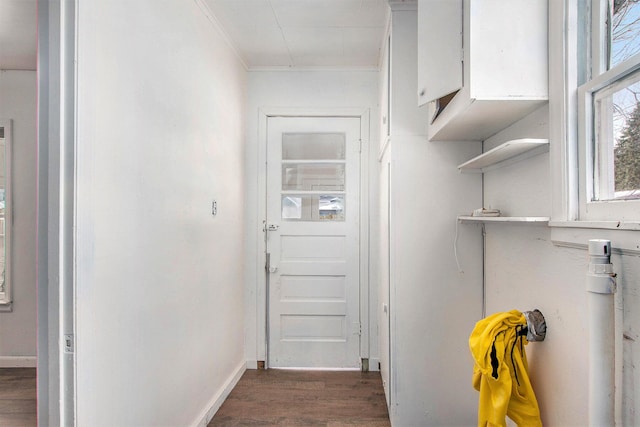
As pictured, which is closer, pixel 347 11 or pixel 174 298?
pixel 174 298

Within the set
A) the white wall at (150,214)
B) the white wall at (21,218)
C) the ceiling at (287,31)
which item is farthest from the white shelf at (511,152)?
the white wall at (21,218)

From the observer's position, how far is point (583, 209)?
1.08 m

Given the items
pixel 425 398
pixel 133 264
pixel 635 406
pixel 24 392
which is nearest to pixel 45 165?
pixel 133 264

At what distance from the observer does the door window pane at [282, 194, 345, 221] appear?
2.98 m

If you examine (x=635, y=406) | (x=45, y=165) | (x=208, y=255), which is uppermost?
(x=45, y=165)

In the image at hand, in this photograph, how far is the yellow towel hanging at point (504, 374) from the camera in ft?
4.08

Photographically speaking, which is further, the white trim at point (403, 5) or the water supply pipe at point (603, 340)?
the white trim at point (403, 5)

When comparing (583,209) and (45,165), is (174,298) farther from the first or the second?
(583,209)

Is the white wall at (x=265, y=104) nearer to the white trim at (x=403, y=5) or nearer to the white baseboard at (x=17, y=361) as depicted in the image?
the white trim at (x=403, y=5)

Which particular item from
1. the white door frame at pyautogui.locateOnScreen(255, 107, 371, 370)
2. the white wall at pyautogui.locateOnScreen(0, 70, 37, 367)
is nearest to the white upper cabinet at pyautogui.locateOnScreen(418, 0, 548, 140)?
the white door frame at pyautogui.locateOnScreen(255, 107, 371, 370)

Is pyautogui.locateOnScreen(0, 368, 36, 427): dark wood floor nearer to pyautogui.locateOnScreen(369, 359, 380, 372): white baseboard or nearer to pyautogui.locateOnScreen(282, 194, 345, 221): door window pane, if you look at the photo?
pyautogui.locateOnScreen(282, 194, 345, 221): door window pane

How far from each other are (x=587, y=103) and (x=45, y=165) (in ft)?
5.44

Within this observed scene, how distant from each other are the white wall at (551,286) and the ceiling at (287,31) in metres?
1.19

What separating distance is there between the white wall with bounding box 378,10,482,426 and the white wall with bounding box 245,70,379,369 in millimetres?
980
